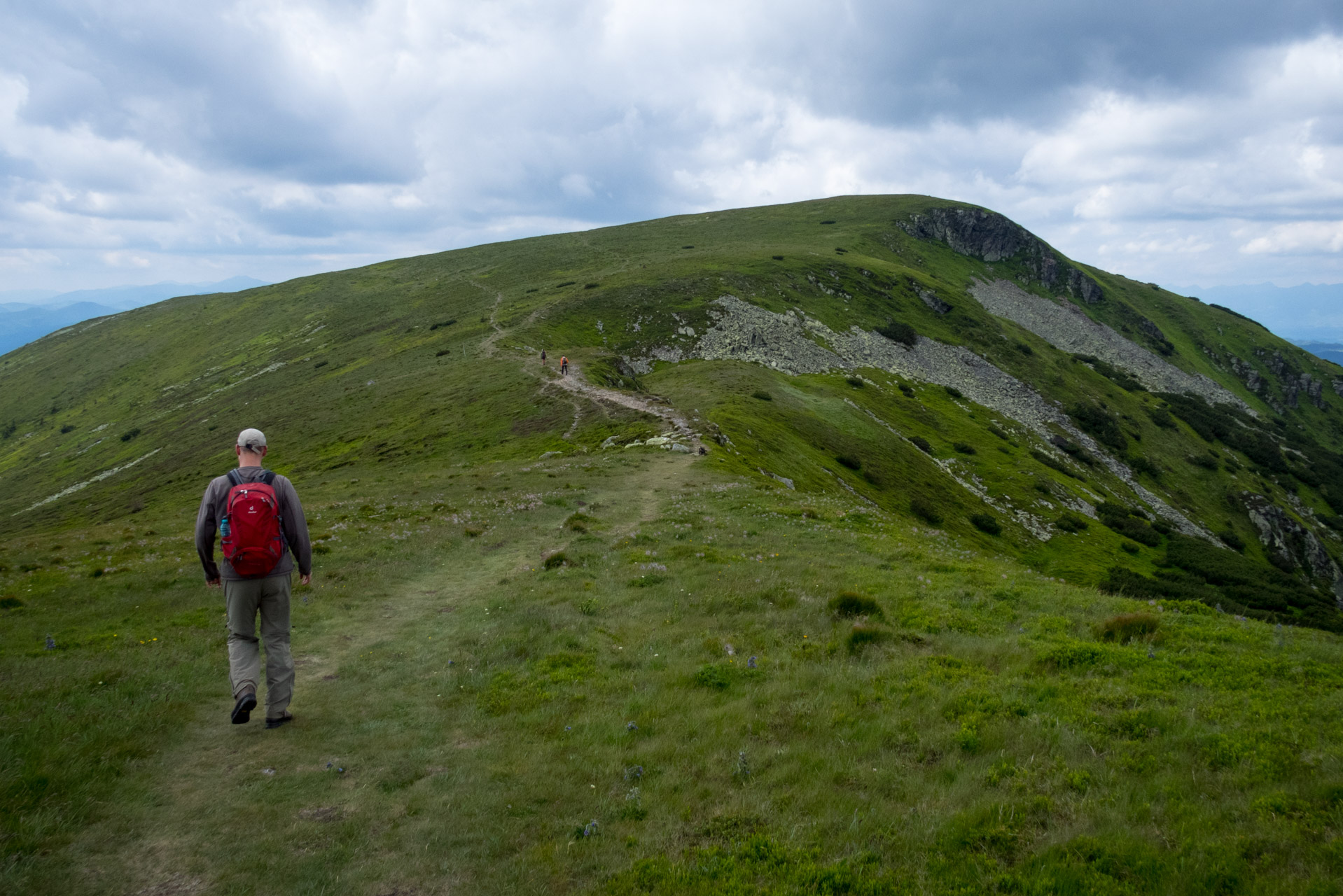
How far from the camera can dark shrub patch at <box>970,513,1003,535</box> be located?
203 ft

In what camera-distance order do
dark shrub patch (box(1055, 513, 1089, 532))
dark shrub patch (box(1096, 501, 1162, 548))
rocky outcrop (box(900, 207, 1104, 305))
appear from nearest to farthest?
dark shrub patch (box(1055, 513, 1089, 532))
dark shrub patch (box(1096, 501, 1162, 548))
rocky outcrop (box(900, 207, 1104, 305))

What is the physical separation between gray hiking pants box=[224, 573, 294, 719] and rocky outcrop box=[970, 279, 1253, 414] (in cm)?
16832

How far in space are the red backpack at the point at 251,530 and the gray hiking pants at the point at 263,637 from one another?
1.24ft

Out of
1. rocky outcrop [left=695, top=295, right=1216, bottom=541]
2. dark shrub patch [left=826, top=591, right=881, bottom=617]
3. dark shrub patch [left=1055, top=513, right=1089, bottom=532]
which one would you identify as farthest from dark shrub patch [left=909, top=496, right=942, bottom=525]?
dark shrub patch [left=826, top=591, right=881, bottom=617]

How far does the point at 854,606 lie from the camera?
14328mm

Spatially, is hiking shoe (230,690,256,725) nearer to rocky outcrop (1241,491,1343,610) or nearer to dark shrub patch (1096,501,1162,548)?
dark shrub patch (1096,501,1162,548)

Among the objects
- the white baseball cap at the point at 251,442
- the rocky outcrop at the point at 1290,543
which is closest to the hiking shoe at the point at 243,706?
the white baseball cap at the point at 251,442

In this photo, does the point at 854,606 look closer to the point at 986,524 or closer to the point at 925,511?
the point at 925,511

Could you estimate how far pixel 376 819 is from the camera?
25.8 ft

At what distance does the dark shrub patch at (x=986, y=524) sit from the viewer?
61938 millimetres

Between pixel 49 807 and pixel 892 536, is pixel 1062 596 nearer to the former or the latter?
pixel 892 536

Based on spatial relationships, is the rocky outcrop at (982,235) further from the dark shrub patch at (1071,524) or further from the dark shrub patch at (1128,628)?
the dark shrub patch at (1128,628)

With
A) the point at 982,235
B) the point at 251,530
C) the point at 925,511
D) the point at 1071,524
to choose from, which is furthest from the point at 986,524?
the point at 982,235

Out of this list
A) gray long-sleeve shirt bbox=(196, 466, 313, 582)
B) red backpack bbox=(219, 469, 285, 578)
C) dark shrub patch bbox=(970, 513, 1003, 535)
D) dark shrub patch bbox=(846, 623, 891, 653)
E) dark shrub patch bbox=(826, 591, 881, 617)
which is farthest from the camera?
dark shrub patch bbox=(970, 513, 1003, 535)
